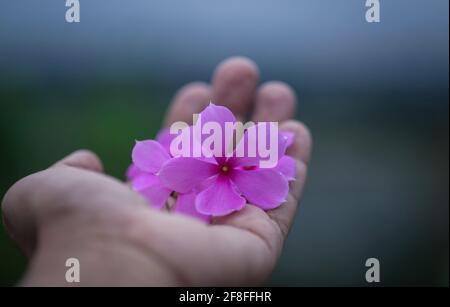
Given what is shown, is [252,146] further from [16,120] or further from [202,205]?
[16,120]

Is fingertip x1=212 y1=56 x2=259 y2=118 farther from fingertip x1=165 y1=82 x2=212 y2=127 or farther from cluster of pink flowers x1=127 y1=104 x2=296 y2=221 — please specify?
cluster of pink flowers x1=127 y1=104 x2=296 y2=221

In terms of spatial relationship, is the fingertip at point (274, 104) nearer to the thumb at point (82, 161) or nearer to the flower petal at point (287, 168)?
the flower petal at point (287, 168)

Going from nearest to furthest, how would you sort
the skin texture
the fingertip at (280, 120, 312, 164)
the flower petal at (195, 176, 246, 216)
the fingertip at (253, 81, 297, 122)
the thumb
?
the skin texture, the flower petal at (195, 176, 246, 216), the thumb, the fingertip at (280, 120, 312, 164), the fingertip at (253, 81, 297, 122)

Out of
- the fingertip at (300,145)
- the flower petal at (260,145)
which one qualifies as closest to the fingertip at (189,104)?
the fingertip at (300,145)

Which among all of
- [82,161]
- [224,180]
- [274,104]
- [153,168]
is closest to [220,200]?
[224,180]

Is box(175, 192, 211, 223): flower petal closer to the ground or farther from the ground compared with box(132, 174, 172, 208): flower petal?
closer to the ground

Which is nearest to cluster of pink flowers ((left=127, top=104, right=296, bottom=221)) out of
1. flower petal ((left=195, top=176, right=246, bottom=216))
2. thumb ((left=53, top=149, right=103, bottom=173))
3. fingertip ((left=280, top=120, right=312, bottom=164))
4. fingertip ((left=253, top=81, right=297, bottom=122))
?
flower petal ((left=195, top=176, right=246, bottom=216))

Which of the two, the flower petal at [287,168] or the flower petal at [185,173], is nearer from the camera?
the flower petal at [185,173]

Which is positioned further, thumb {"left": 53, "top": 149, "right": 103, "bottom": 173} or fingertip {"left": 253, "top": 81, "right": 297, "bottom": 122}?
fingertip {"left": 253, "top": 81, "right": 297, "bottom": 122}
